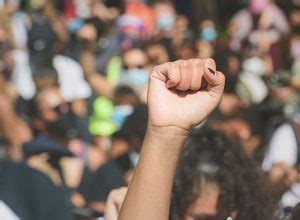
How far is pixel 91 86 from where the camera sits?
8375mm

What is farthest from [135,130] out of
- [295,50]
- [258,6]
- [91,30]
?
[258,6]

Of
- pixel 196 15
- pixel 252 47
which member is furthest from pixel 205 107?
pixel 196 15

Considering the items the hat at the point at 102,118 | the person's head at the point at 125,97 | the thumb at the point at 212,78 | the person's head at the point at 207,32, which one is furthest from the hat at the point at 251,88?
the thumb at the point at 212,78

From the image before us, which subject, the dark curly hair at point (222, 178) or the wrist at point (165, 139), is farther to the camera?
the dark curly hair at point (222, 178)

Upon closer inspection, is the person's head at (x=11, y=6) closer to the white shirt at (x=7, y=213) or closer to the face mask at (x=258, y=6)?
the face mask at (x=258, y=6)

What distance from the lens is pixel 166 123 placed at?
6.84ft

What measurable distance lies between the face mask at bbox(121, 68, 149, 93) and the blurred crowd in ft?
0.06

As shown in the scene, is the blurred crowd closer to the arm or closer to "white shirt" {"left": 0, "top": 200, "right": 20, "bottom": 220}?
"white shirt" {"left": 0, "top": 200, "right": 20, "bottom": 220}

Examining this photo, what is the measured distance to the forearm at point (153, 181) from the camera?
6.68 ft

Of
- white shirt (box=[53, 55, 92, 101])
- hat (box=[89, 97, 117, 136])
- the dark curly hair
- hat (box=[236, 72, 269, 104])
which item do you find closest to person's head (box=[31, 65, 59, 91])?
white shirt (box=[53, 55, 92, 101])

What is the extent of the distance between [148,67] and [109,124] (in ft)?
4.84

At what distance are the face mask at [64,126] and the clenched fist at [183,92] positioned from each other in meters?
3.85

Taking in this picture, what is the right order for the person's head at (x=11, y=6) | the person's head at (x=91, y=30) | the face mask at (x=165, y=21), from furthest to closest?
the face mask at (x=165, y=21) → the person's head at (x=11, y=6) → the person's head at (x=91, y=30)

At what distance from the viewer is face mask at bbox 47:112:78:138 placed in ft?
19.5
